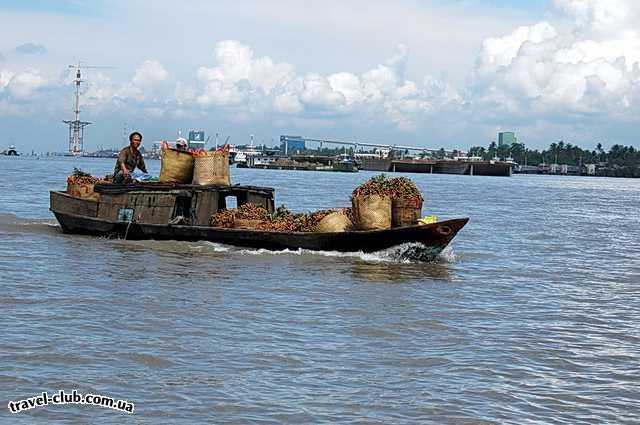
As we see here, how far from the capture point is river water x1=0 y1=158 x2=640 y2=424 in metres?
8.72

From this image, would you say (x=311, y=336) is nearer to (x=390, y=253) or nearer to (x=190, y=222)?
(x=390, y=253)

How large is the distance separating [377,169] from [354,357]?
568 ft

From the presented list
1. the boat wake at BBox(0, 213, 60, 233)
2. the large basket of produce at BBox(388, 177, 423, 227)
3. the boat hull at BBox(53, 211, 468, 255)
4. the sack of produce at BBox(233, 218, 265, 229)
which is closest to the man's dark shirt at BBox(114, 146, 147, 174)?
the boat hull at BBox(53, 211, 468, 255)

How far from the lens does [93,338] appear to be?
10938mm

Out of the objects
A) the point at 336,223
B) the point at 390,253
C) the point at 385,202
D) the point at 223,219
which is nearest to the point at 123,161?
the point at 223,219

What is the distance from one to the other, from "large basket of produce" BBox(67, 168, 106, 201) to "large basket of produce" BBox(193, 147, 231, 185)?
3001mm

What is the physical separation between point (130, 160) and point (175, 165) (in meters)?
1.39

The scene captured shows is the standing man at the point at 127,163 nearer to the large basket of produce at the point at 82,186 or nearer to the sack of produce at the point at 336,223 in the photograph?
the large basket of produce at the point at 82,186

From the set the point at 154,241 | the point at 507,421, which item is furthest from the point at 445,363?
the point at 154,241

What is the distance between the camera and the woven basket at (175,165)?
2225cm

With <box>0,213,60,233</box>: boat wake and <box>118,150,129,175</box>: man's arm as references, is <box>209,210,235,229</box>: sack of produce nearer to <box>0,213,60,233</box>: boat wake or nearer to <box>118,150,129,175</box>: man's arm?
<box>118,150,129,175</box>: man's arm

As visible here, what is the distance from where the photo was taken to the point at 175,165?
2228cm

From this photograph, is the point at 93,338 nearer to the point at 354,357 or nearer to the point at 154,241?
the point at 354,357

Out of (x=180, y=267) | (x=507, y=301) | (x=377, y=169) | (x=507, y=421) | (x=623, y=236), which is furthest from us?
(x=377, y=169)
